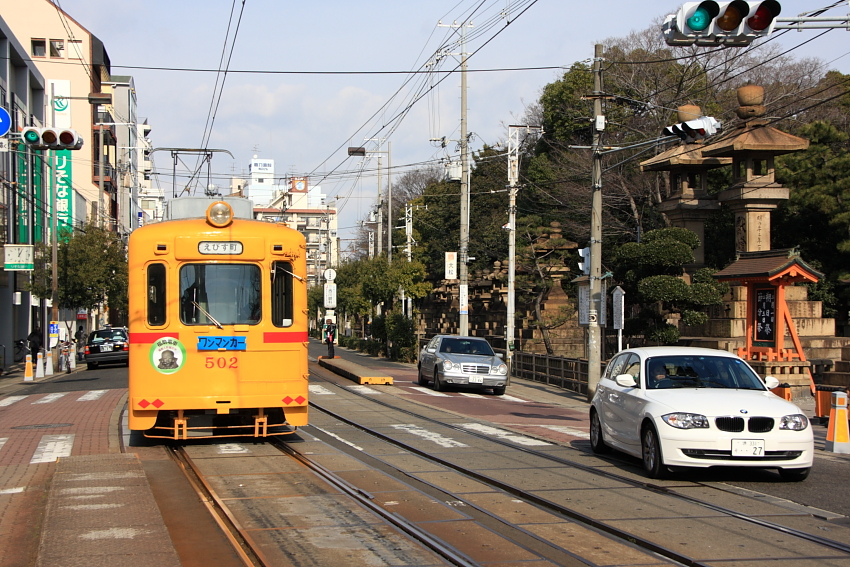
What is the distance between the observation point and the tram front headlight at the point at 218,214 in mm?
11703

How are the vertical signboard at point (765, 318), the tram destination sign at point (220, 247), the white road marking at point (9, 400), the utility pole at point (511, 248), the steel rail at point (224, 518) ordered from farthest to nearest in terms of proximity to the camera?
1. the utility pole at point (511, 248)
2. the vertical signboard at point (765, 318)
3. the white road marking at point (9, 400)
4. the tram destination sign at point (220, 247)
5. the steel rail at point (224, 518)

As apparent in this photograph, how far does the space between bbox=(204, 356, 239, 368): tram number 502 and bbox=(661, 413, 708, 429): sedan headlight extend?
18.8ft

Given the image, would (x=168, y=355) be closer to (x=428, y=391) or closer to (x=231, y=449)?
(x=231, y=449)

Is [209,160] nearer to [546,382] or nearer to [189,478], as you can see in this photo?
[546,382]

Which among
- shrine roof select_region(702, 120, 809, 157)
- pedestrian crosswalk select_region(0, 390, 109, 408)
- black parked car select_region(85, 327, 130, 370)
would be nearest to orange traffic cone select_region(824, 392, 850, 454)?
shrine roof select_region(702, 120, 809, 157)

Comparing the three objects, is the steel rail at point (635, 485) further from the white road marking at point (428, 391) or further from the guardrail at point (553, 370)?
the guardrail at point (553, 370)

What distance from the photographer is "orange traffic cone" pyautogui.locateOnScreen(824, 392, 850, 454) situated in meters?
12.8

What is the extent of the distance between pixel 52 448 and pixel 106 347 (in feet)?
78.8

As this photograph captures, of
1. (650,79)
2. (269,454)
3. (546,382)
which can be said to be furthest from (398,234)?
(269,454)

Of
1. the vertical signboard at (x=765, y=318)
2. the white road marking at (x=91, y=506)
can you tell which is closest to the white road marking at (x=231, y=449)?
the white road marking at (x=91, y=506)

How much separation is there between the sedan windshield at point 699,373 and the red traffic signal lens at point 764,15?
4.25m

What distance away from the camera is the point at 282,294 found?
12008 millimetres

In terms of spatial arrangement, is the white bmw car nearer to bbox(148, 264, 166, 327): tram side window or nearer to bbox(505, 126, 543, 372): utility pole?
bbox(148, 264, 166, 327): tram side window

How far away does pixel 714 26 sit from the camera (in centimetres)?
1084
